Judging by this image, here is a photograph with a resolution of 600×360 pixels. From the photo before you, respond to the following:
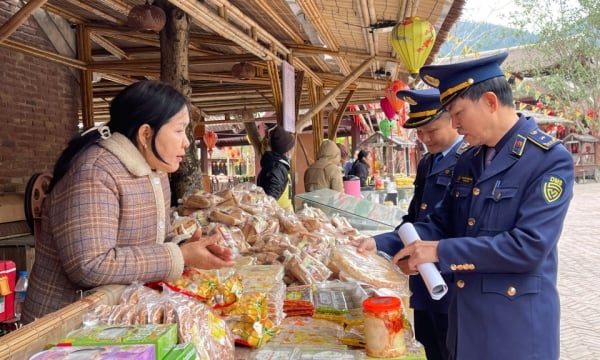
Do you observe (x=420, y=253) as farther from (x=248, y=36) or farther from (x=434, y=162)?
(x=248, y=36)

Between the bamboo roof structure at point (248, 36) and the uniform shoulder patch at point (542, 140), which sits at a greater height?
the bamboo roof structure at point (248, 36)

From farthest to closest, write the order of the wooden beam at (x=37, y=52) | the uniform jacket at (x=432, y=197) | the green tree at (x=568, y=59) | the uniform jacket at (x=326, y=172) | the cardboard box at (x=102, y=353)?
the green tree at (x=568, y=59) < the uniform jacket at (x=326, y=172) < the wooden beam at (x=37, y=52) < the uniform jacket at (x=432, y=197) < the cardboard box at (x=102, y=353)

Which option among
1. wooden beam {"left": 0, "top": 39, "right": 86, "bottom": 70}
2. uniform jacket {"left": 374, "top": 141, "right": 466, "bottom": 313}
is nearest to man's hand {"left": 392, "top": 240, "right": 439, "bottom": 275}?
uniform jacket {"left": 374, "top": 141, "right": 466, "bottom": 313}

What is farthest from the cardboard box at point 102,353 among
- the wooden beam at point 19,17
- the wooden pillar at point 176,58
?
the wooden pillar at point 176,58

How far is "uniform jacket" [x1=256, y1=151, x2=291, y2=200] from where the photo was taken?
4.52 m

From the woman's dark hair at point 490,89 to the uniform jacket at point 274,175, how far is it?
2.91 m

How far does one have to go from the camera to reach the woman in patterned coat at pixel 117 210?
1458 millimetres

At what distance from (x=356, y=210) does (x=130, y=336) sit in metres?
3.65

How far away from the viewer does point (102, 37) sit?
7.16 meters

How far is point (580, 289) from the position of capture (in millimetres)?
6000

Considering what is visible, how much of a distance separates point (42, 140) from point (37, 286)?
544 centimetres

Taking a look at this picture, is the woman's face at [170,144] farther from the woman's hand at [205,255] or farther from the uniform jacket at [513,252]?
the uniform jacket at [513,252]

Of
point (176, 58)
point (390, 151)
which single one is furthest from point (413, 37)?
point (390, 151)

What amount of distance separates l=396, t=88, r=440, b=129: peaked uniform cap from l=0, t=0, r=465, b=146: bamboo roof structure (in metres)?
Answer: 1.84
